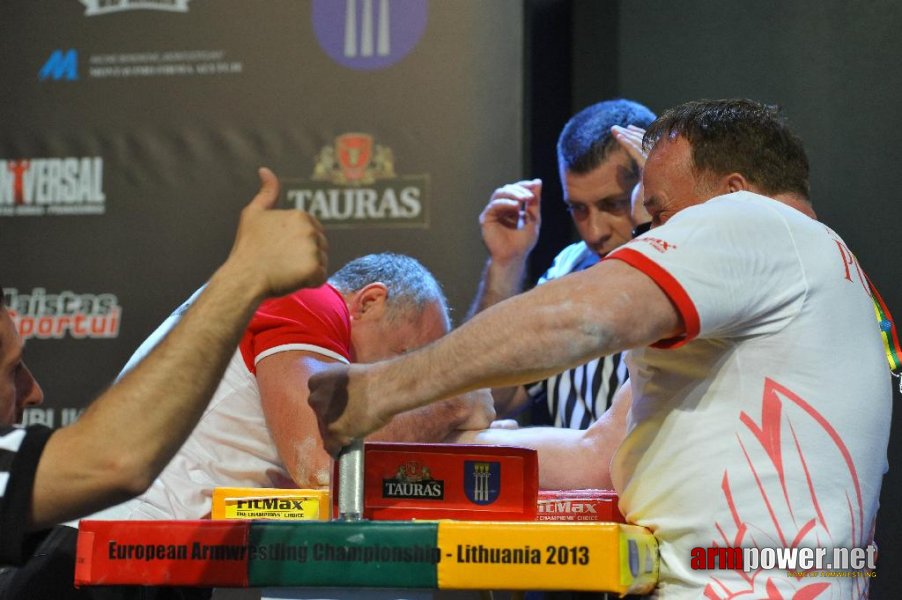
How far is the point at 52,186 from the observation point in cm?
377

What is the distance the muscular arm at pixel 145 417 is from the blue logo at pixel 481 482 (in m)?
0.46

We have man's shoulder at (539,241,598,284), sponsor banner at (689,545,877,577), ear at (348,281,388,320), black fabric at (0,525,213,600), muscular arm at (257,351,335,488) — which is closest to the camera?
sponsor banner at (689,545,877,577)

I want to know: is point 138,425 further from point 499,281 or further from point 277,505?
point 499,281

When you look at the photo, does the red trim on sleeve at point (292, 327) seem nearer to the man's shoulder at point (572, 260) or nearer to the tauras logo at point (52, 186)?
the man's shoulder at point (572, 260)

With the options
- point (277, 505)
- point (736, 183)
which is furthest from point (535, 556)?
point (736, 183)

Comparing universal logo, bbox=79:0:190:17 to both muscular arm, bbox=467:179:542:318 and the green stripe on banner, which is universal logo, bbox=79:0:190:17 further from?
the green stripe on banner

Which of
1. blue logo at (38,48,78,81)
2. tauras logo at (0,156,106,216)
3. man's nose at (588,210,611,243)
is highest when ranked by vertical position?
blue logo at (38,48,78,81)

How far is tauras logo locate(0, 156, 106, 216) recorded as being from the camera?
3756 millimetres

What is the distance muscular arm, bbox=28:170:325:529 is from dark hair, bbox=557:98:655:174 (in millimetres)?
2126

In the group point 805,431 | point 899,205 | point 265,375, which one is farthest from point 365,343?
point 899,205

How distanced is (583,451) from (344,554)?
1.05 meters

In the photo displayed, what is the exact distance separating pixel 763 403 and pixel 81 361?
8.88ft

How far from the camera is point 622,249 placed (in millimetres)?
1553

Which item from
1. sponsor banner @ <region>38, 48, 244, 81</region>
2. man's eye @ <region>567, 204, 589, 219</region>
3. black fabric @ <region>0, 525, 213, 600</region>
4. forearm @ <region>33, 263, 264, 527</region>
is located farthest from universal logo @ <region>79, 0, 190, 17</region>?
forearm @ <region>33, 263, 264, 527</region>
